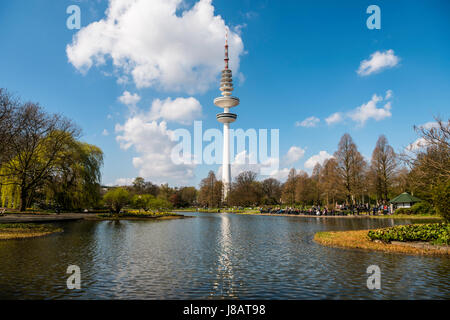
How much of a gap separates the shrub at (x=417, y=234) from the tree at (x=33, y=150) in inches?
1384

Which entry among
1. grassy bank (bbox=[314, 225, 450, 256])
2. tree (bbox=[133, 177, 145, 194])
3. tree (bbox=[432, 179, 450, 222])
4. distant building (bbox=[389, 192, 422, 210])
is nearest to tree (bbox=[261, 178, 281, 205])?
tree (bbox=[133, 177, 145, 194])

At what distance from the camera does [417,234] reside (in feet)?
53.0

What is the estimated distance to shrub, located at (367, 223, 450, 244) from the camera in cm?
1541

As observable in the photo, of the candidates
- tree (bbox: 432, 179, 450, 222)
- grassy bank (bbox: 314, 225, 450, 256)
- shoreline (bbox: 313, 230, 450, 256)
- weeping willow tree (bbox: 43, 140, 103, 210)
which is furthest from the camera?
weeping willow tree (bbox: 43, 140, 103, 210)

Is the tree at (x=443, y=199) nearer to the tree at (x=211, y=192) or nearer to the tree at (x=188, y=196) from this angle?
the tree at (x=211, y=192)

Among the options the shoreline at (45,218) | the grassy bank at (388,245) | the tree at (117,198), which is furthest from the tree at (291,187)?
the grassy bank at (388,245)

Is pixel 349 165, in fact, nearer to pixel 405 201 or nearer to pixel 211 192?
pixel 405 201

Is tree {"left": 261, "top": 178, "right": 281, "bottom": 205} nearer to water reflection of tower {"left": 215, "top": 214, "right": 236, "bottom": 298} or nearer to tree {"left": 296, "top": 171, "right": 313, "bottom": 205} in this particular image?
tree {"left": 296, "top": 171, "right": 313, "bottom": 205}

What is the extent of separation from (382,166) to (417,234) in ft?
147

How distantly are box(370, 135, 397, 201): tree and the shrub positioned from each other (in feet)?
137

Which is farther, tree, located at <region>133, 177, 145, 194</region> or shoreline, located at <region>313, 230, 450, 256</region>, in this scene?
tree, located at <region>133, 177, 145, 194</region>

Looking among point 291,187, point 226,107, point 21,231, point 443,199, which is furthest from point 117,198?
point 226,107
